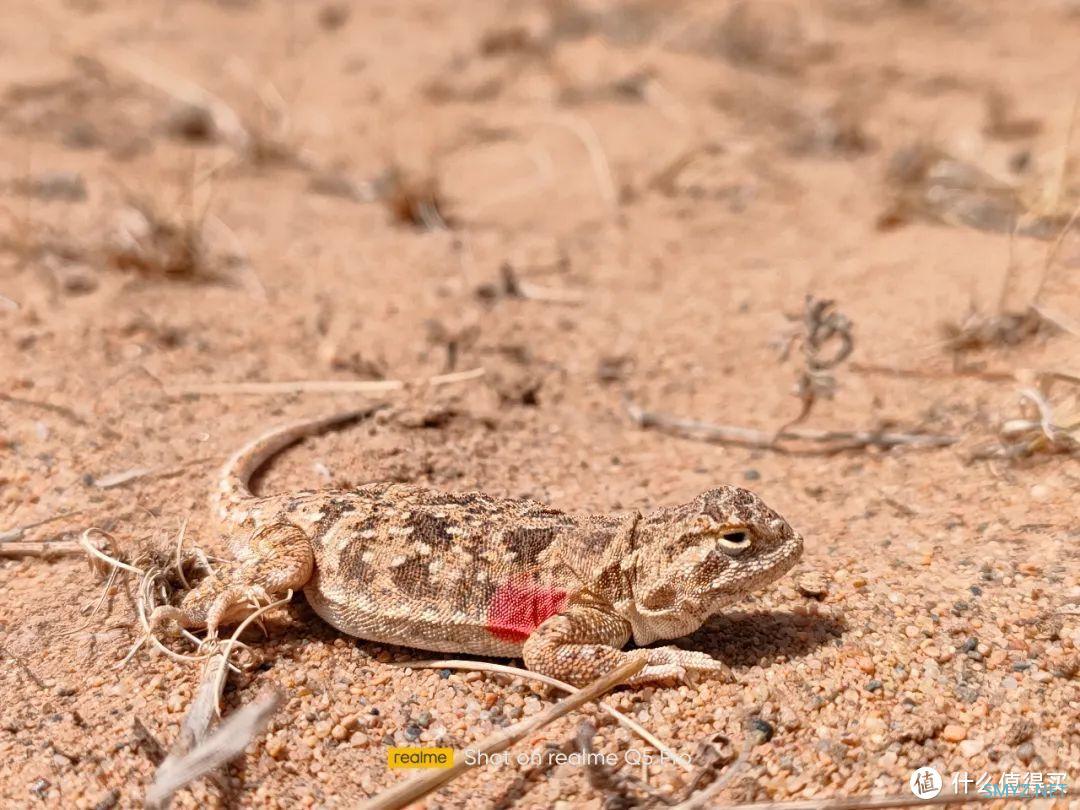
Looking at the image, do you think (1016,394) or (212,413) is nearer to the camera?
(1016,394)

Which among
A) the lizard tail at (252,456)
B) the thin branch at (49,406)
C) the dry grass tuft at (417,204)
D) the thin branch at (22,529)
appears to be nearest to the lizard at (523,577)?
the lizard tail at (252,456)

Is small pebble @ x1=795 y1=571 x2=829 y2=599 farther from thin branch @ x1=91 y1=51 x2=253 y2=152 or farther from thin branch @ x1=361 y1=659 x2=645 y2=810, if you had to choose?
thin branch @ x1=91 y1=51 x2=253 y2=152

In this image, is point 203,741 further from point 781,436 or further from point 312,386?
point 781,436

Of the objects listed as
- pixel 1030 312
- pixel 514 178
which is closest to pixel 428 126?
pixel 514 178

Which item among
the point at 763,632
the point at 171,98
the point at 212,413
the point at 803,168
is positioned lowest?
the point at 763,632

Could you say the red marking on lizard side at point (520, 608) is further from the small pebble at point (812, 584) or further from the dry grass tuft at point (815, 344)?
the dry grass tuft at point (815, 344)

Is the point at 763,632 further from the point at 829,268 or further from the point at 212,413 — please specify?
the point at 829,268
